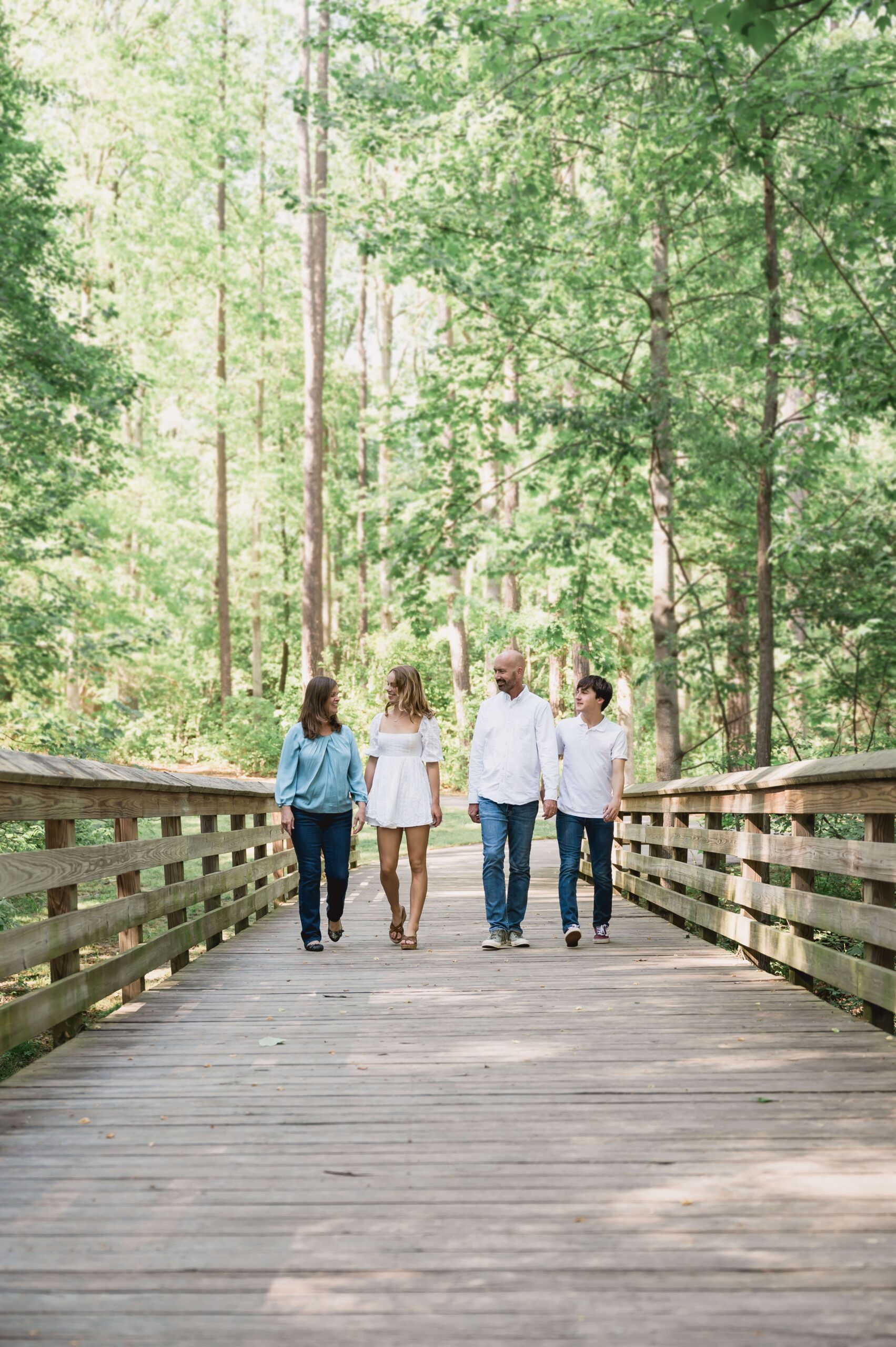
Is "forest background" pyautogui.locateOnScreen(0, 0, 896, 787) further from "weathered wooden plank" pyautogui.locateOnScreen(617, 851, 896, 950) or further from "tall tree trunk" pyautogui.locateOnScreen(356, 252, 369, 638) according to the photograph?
"tall tree trunk" pyautogui.locateOnScreen(356, 252, 369, 638)

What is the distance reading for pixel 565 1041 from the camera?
5.25 m

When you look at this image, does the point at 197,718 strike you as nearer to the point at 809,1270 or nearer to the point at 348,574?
the point at 348,574

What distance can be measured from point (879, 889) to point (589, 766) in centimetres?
347

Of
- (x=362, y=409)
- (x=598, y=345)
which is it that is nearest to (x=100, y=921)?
(x=598, y=345)

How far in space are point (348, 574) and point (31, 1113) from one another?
135ft

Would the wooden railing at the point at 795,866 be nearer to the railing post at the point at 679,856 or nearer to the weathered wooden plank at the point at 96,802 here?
the railing post at the point at 679,856

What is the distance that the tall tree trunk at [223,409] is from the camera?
32688 mm

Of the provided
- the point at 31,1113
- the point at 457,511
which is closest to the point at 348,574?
the point at 457,511

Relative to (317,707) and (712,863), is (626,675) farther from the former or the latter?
(317,707)

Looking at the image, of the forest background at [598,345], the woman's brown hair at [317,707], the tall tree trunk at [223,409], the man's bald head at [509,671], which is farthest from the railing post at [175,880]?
the tall tree trunk at [223,409]

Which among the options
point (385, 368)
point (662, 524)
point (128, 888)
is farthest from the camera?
point (385, 368)

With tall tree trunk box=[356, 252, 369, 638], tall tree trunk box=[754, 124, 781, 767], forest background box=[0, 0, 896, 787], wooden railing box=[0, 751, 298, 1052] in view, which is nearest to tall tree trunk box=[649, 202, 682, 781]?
forest background box=[0, 0, 896, 787]

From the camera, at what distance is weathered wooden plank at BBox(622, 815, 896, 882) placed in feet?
16.1

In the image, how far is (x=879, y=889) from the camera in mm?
5016
